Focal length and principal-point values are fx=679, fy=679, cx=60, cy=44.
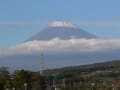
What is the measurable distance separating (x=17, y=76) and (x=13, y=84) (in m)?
1.69

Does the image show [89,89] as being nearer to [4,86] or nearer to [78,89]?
[78,89]

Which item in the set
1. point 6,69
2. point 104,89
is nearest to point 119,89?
point 104,89

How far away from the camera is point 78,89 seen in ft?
463

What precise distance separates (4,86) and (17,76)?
7797 millimetres

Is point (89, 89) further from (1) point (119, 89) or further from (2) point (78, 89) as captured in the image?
(1) point (119, 89)

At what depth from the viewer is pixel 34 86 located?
130 meters

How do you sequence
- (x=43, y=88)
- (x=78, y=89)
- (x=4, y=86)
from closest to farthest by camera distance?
(x=4, y=86) → (x=43, y=88) → (x=78, y=89)

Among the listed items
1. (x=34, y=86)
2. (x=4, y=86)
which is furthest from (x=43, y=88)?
(x=4, y=86)

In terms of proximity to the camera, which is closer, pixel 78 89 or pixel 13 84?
pixel 13 84

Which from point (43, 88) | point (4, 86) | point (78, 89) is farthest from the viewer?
point (78, 89)

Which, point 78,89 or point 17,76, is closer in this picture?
point 17,76

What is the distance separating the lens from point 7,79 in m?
133

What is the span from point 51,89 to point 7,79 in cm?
898

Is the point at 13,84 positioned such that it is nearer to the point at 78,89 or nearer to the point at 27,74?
the point at 27,74
